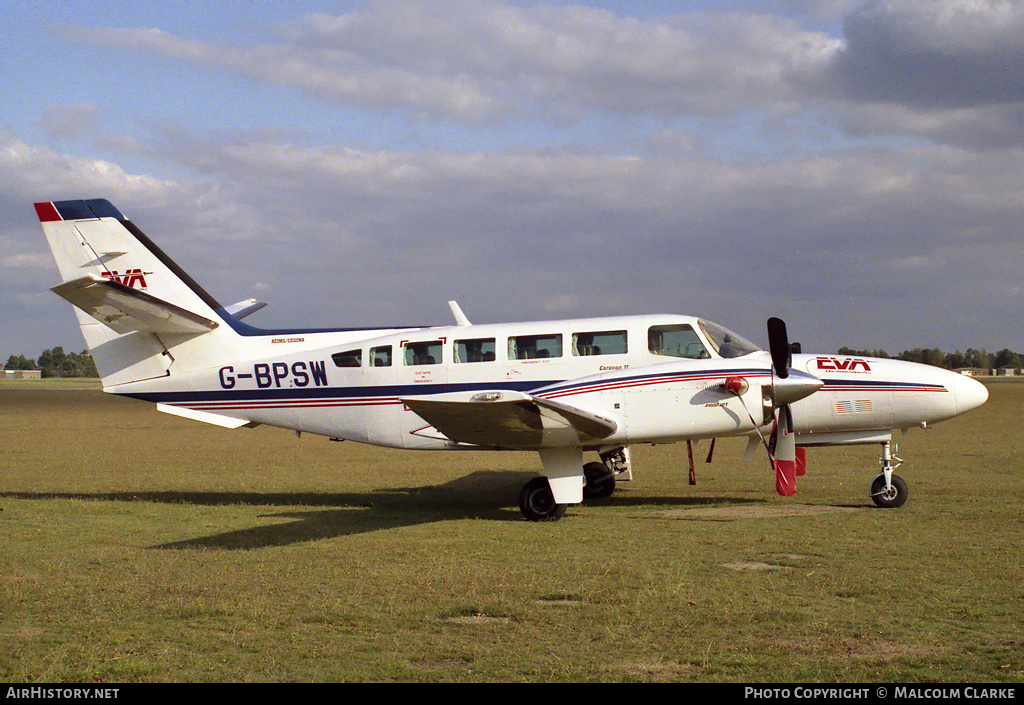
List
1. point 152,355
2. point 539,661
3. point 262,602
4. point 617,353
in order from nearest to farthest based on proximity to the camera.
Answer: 1. point 539,661
2. point 262,602
3. point 617,353
4. point 152,355

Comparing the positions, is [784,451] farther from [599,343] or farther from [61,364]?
[61,364]

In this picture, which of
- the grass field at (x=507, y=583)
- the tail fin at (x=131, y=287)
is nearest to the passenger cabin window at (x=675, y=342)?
the grass field at (x=507, y=583)

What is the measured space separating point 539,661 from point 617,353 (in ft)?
26.6

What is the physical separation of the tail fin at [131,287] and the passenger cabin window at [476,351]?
435 cm

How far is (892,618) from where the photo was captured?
6855 millimetres

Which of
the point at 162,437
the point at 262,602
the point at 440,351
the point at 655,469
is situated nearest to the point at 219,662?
the point at 262,602

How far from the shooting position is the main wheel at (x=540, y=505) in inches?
503

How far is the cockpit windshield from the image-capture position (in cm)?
1326

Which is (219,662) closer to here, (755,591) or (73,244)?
(755,591)

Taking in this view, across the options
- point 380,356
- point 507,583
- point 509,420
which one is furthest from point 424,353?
point 507,583

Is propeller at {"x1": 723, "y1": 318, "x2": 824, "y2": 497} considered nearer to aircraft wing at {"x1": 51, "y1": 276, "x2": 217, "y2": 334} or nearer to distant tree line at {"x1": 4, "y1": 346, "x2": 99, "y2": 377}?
aircraft wing at {"x1": 51, "y1": 276, "x2": 217, "y2": 334}

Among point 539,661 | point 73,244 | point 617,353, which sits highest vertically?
point 73,244

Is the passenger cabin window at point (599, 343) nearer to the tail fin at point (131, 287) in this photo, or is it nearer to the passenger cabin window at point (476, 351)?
the passenger cabin window at point (476, 351)

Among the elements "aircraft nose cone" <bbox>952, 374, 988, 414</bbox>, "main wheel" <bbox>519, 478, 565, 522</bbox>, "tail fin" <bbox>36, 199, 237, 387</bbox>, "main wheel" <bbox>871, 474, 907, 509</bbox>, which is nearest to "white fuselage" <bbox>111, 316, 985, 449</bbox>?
"aircraft nose cone" <bbox>952, 374, 988, 414</bbox>
